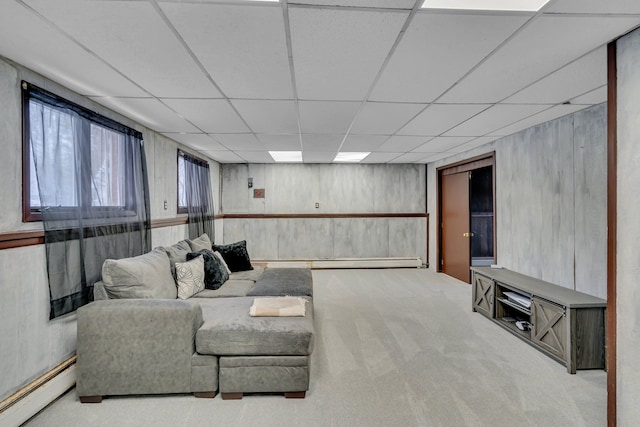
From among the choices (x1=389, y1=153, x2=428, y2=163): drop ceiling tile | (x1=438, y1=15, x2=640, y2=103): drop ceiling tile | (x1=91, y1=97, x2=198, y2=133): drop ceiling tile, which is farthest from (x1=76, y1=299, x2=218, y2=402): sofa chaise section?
(x1=389, y1=153, x2=428, y2=163): drop ceiling tile

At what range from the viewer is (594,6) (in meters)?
1.52

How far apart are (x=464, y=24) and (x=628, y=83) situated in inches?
42.2

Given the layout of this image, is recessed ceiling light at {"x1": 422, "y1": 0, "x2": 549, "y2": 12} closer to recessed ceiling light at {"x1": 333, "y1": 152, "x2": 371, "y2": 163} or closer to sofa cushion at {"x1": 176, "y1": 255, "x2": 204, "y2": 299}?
sofa cushion at {"x1": 176, "y1": 255, "x2": 204, "y2": 299}

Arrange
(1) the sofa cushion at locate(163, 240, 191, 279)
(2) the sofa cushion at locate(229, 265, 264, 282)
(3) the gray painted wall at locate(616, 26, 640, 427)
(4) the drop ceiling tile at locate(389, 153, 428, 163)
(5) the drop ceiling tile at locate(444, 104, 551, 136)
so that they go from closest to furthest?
(3) the gray painted wall at locate(616, 26, 640, 427) < (5) the drop ceiling tile at locate(444, 104, 551, 136) < (1) the sofa cushion at locate(163, 240, 191, 279) < (2) the sofa cushion at locate(229, 265, 264, 282) < (4) the drop ceiling tile at locate(389, 153, 428, 163)

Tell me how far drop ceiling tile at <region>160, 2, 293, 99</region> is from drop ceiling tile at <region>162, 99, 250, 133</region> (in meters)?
0.47

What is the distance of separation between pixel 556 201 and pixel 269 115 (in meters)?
3.38

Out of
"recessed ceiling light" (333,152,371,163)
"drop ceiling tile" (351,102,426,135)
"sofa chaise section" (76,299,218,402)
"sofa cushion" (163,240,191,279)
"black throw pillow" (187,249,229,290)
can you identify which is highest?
"recessed ceiling light" (333,152,371,163)

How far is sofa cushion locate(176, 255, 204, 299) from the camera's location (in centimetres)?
316

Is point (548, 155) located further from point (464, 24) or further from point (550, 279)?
point (464, 24)

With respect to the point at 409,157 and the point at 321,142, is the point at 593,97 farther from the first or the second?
the point at 409,157

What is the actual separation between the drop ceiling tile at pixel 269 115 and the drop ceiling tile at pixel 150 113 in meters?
0.76

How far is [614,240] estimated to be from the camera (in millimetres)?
1900

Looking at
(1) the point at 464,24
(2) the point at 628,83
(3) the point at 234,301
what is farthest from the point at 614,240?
(3) the point at 234,301

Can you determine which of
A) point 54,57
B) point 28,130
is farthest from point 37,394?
point 54,57
